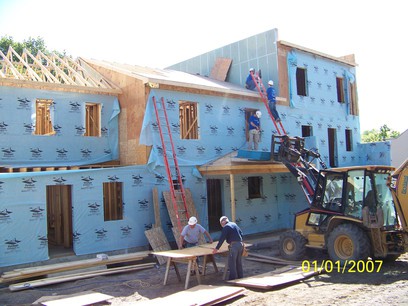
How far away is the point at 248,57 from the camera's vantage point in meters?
19.6

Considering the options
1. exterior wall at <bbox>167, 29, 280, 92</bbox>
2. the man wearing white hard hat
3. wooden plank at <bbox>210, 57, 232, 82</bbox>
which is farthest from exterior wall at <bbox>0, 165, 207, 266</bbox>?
wooden plank at <bbox>210, 57, 232, 82</bbox>

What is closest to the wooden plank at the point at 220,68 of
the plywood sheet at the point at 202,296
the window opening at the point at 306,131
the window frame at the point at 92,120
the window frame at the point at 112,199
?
the window opening at the point at 306,131

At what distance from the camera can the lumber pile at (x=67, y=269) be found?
963 cm

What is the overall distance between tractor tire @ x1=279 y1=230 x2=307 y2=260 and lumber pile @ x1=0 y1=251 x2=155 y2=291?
3771mm

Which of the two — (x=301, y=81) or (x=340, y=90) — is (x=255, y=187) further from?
(x=340, y=90)

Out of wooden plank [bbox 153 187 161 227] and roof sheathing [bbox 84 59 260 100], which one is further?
roof sheathing [bbox 84 59 260 100]

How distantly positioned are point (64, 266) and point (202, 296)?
4.75 m

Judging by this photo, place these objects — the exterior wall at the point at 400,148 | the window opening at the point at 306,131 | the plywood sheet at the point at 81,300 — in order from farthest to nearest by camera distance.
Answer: the exterior wall at the point at 400,148, the window opening at the point at 306,131, the plywood sheet at the point at 81,300

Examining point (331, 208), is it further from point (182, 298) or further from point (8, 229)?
point (8, 229)

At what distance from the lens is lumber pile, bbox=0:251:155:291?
31.6 feet

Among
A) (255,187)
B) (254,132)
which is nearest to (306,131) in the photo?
(255,187)

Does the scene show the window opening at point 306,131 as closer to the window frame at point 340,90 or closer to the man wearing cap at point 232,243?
the window frame at point 340,90

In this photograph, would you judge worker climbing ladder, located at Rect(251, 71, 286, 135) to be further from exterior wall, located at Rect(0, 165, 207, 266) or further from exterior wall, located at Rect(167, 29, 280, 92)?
exterior wall, located at Rect(0, 165, 207, 266)

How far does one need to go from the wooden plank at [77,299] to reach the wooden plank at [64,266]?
6.45 feet
